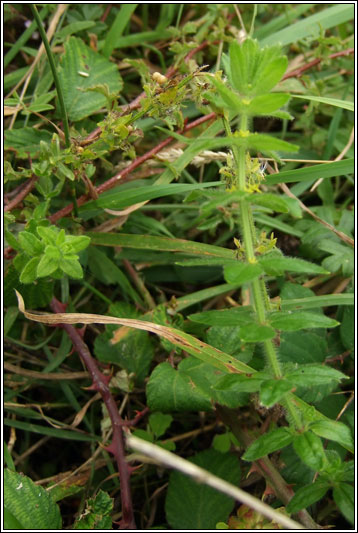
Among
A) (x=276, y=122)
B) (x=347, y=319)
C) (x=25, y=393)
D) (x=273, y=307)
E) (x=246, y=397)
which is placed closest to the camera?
(x=273, y=307)

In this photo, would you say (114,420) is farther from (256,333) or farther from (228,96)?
(228,96)

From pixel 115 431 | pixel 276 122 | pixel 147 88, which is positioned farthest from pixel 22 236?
pixel 276 122

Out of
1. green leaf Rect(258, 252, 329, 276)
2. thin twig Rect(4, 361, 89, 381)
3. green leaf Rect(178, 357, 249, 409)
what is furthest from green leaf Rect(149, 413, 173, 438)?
green leaf Rect(258, 252, 329, 276)

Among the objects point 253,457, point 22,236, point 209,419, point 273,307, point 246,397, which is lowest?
point 209,419

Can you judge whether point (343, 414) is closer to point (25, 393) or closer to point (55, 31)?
point (25, 393)

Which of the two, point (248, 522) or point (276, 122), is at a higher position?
point (276, 122)

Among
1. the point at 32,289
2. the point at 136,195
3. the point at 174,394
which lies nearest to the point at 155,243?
the point at 136,195
